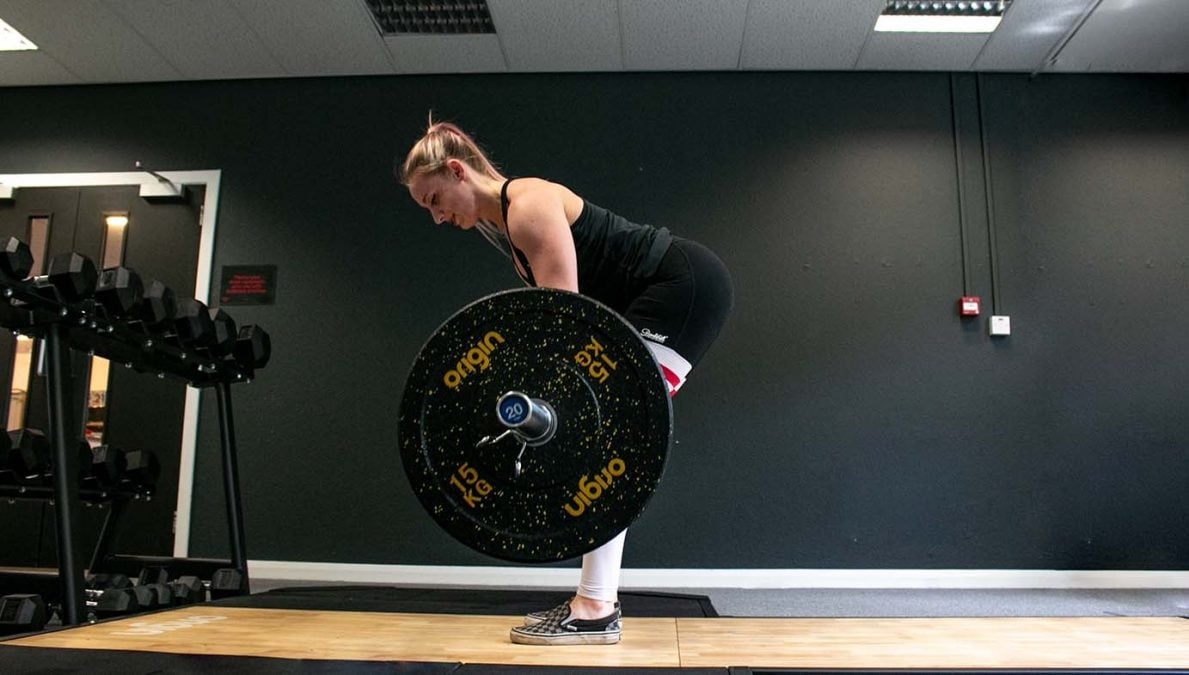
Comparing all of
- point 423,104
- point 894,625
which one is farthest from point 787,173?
point 894,625

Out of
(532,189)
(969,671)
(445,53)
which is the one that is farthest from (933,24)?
(969,671)

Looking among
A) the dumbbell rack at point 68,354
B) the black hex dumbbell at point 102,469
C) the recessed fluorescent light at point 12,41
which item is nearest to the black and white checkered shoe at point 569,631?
the dumbbell rack at point 68,354

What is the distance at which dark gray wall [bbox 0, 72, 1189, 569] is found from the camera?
310cm

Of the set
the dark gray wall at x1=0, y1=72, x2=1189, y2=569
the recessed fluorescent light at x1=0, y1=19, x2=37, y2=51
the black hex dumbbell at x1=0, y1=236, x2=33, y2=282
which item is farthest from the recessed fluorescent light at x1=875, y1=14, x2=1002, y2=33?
the recessed fluorescent light at x1=0, y1=19, x2=37, y2=51

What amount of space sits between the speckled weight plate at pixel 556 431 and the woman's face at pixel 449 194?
336 millimetres

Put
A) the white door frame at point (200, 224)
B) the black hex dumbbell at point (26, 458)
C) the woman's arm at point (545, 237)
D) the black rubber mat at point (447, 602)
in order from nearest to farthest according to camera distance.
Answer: the woman's arm at point (545, 237), the black rubber mat at point (447, 602), the black hex dumbbell at point (26, 458), the white door frame at point (200, 224)

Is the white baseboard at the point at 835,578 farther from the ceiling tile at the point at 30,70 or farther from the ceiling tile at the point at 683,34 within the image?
the ceiling tile at the point at 30,70

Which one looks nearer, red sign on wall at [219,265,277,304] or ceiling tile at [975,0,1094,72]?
ceiling tile at [975,0,1094,72]

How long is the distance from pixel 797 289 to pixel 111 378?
3.06m

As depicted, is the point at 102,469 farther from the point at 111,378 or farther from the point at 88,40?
the point at 88,40

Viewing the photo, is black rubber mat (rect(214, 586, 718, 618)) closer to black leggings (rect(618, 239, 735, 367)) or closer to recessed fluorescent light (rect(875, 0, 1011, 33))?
black leggings (rect(618, 239, 735, 367))

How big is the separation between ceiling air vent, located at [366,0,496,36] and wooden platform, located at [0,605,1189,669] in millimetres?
2450

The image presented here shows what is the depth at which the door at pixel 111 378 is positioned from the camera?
3.27 m

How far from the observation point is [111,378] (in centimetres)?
335
